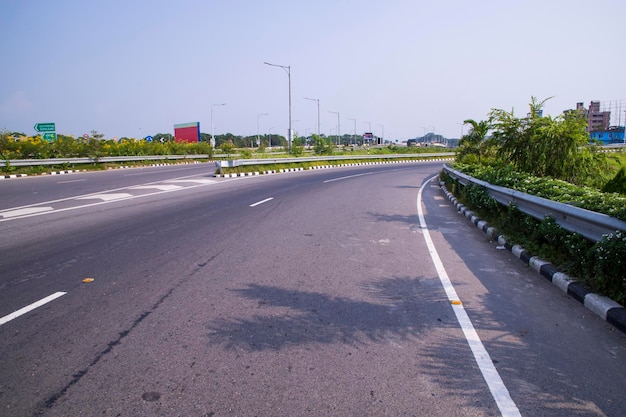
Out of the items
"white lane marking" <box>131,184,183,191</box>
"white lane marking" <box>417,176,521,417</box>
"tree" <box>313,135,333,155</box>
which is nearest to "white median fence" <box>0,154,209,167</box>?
"white lane marking" <box>131,184,183,191</box>

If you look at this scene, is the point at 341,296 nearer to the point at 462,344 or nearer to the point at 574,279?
the point at 462,344

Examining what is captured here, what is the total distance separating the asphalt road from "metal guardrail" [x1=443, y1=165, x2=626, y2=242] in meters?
0.88

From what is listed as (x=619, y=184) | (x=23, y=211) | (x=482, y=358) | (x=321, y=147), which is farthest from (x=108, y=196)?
(x=321, y=147)

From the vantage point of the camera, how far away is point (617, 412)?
2883mm

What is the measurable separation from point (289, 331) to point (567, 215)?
459 centimetres

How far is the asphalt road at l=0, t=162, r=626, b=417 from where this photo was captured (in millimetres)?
3031

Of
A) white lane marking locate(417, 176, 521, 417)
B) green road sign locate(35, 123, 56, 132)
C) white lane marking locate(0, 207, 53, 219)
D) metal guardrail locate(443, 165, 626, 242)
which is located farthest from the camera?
green road sign locate(35, 123, 56, 132)

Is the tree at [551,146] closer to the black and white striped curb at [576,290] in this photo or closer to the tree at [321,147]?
the black and white striped curb at [576,290]

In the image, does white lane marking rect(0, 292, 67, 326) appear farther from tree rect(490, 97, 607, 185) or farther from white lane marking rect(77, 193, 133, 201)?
tree rect(490, 97, 607, 185)

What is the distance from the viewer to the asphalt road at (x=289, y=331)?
9.95 ft

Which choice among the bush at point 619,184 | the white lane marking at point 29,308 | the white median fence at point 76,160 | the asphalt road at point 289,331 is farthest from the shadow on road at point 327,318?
the white median fence at point 76,160

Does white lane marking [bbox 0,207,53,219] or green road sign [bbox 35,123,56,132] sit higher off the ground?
green road sign [bbox 35,123,56,132]

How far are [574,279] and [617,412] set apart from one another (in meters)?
2.75

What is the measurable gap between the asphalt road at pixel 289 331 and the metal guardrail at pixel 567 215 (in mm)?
877
